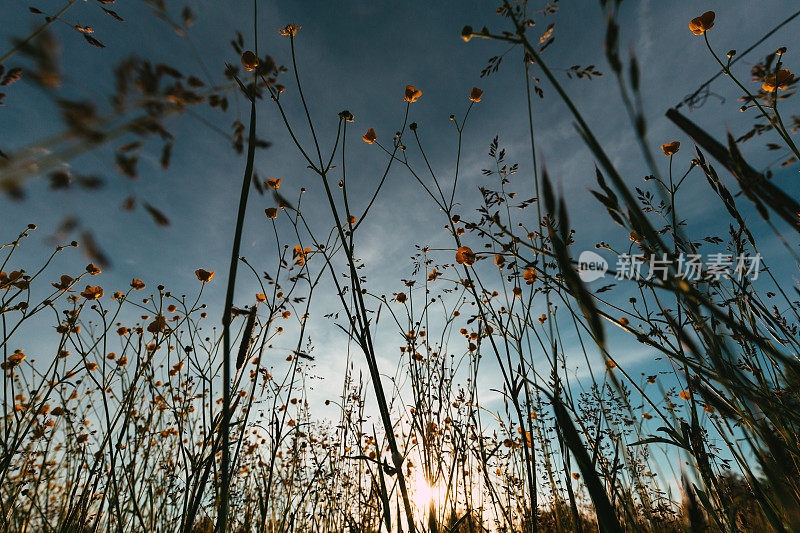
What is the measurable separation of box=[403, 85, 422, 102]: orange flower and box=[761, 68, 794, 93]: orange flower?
1.39 m

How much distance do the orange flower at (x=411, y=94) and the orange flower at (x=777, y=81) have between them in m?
1.39

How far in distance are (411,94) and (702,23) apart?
52.5 inches

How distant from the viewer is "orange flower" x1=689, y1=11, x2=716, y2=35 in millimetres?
1620

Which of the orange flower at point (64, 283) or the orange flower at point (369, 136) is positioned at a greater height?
the orange flower at point (369, 136)

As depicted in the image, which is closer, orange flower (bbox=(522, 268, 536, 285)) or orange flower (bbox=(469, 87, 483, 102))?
orange flower (bbox=(522, 268, 536, 285))

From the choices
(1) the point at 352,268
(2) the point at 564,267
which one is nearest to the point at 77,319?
(1) the point at 352,268

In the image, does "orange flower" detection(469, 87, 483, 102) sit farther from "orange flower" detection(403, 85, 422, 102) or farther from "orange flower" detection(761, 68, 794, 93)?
"orange flower" detection(761, 68, 794, 93)

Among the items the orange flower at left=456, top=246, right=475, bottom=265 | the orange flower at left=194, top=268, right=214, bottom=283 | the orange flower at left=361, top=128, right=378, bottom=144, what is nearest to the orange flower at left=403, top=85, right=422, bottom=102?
the orange flower at left=361, top=128, right=378, bottom=144

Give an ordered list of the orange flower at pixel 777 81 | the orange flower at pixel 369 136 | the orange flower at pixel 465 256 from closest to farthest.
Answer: the orange flower at pixel 465 256 → the orange flower at pixel 777 81 → the orange flower at pixel 369 136

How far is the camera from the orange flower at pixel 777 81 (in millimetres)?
1419

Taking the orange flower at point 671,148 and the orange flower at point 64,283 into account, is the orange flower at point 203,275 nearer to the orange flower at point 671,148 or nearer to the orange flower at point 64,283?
the orange flower at point 64,283

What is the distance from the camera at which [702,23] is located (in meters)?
1.67

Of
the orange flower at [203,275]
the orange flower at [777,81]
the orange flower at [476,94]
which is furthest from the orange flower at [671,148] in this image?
the orange flower at [203,275]

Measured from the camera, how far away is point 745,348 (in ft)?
5.08
